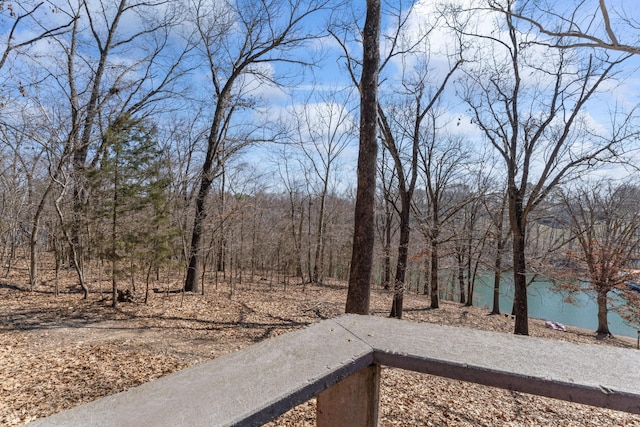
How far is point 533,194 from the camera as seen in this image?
24.4ft

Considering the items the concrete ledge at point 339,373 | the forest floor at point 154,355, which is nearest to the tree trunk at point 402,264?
the forest floor at point 154,355

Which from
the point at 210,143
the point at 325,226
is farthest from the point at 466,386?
the point at 325,226

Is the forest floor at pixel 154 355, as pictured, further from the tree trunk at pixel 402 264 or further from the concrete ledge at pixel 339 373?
the concrete ledge at pixel 339 373

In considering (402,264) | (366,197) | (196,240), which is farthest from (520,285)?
(196,240)

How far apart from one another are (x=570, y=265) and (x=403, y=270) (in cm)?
808

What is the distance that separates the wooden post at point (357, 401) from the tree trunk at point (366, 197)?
10.4ft

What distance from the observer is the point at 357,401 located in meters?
1.36


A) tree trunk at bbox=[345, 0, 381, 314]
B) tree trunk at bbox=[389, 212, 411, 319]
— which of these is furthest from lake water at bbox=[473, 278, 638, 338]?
tree trunk at bbox=[345, 0, 381, 314]

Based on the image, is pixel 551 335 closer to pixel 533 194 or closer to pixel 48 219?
pixel 533 194

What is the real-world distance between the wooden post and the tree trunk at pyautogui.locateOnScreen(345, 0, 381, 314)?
316 cm

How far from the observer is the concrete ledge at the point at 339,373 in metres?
0.96

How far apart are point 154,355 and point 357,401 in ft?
15.0

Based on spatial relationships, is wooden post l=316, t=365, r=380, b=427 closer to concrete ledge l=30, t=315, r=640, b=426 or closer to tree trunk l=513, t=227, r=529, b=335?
concrete ledge l=30, t=315, r=640, b=426

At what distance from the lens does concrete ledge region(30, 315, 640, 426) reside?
0.96 m
